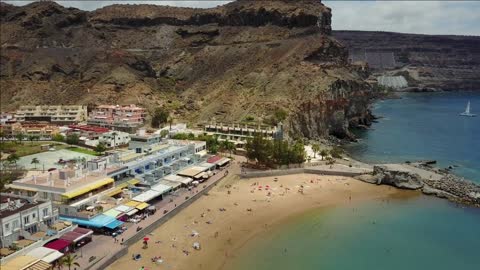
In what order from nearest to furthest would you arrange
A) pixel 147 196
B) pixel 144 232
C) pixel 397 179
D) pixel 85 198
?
pixel 144 232
pixel 85 198
pixel 147 196
pixel 397 179

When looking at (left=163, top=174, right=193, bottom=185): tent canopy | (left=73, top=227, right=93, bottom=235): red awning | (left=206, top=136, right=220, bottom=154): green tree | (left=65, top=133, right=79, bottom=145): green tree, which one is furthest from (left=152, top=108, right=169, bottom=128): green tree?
(left=73, top=227, right=93, bottom=235): red awning

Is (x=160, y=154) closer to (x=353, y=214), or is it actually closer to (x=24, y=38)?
(x=353, y=214)

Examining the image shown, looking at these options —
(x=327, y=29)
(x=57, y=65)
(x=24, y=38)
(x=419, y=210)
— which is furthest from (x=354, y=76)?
(x=24, y=38)

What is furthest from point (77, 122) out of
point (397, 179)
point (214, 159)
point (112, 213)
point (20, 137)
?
point (397, 179)

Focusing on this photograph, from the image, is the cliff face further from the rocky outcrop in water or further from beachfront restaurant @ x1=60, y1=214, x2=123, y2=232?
beachfront restaurant @ x1=60, y1=214, x2=123, y2=232

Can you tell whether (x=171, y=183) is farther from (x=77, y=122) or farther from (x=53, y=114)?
(x=53, y=114)

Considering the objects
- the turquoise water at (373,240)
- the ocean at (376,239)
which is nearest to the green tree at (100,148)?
the ocean at (376,239)
